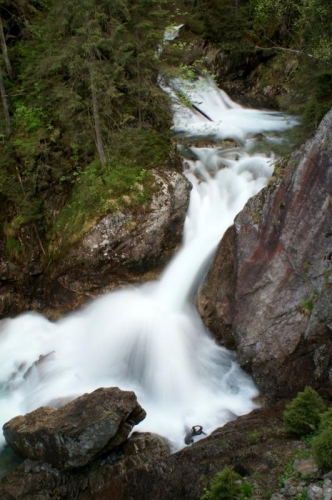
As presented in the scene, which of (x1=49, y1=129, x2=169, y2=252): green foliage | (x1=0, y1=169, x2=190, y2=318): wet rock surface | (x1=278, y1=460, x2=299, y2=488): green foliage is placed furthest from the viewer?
(x1=49, y1=129, x2=169, y2=252): green foliage

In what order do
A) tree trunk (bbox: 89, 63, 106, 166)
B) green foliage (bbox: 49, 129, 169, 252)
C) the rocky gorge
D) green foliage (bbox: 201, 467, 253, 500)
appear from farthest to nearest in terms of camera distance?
green foliage (bbox: 49, 129, 169, 252)
tree trunk (bbox: 89, 63, 106, 166)
the rocky gorge
green foliage (bbox: 201, 467, 253, 500)

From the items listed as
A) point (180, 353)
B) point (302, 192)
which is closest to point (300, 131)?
point (302, 192)

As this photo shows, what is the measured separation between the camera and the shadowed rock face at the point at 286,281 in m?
9.17

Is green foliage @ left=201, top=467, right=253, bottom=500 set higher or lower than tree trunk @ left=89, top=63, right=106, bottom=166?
lower

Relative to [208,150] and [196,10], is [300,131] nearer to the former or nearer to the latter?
[208,150]

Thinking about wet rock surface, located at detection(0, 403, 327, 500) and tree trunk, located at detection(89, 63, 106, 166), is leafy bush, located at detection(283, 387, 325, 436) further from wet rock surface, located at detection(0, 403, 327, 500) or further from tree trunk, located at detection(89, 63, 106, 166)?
tree trunk, located at detection(89, 63, 106, 166)

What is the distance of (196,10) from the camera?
75.0 feet

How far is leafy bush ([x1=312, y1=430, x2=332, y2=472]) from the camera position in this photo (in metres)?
5.62

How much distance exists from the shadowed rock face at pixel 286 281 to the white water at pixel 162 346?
0.96m

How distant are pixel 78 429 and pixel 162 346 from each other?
11.8 ft

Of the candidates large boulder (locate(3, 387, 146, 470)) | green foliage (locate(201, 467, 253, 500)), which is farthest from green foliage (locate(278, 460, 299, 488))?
large boulder (locate(3, 387, 146, 470))

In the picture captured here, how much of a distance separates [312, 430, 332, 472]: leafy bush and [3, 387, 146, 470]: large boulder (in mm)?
4371

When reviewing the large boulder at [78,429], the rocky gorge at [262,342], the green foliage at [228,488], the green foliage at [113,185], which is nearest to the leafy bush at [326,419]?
the rocky gorge at [262,342]

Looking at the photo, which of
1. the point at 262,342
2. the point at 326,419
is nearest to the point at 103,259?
the point at 262,342
